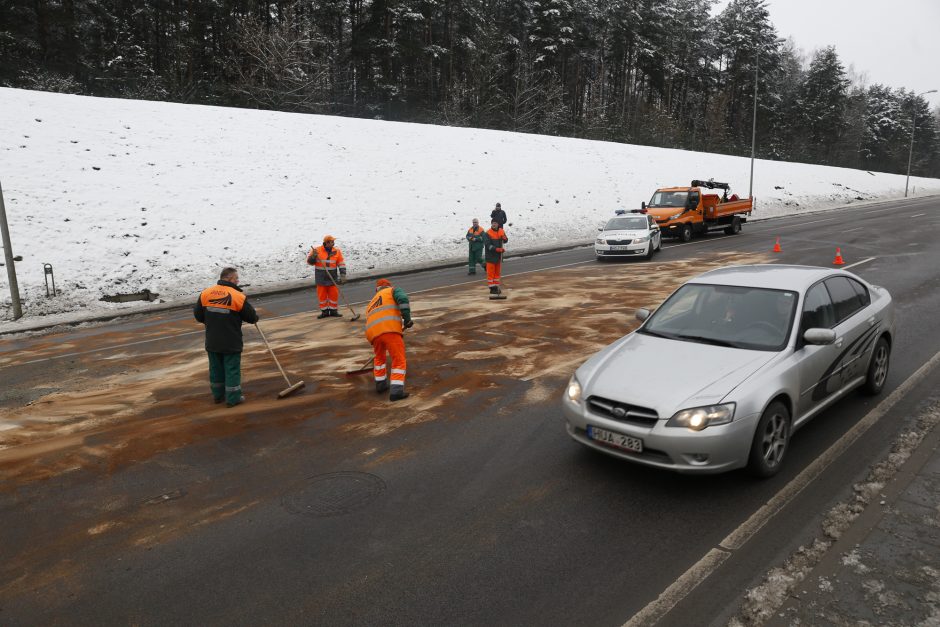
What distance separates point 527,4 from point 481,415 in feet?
180

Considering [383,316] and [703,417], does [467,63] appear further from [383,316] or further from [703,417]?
[703,417]

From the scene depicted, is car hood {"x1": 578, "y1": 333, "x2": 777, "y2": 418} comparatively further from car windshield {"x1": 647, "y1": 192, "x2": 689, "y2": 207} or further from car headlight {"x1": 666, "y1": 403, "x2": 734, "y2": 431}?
car windshield {"x1": 647, "y1": 192, "x2": 689, "y2": 207}

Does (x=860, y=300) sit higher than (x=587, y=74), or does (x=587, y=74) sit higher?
(x=587, y=74)

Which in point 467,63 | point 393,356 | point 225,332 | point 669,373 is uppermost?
point 467,63

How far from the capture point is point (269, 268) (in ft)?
61.9

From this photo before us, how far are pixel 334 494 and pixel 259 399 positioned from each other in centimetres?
294

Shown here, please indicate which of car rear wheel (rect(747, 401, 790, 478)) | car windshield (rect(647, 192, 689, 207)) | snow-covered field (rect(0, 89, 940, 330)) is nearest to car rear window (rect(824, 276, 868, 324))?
car rear wheel (rect(747, 401, 790, 478))

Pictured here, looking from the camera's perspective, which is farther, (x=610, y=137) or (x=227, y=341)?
(x=610, y=137)

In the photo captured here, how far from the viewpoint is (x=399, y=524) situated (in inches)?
175

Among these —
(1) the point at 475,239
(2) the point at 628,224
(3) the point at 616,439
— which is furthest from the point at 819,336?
(2) the point at 628,224

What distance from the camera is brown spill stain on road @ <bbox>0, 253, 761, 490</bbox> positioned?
6.22 meters

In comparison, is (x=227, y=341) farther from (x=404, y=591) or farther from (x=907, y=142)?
(x=907, y=142)

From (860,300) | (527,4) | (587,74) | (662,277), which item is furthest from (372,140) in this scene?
(587,74)

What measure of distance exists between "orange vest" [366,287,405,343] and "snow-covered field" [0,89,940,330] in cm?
1075
